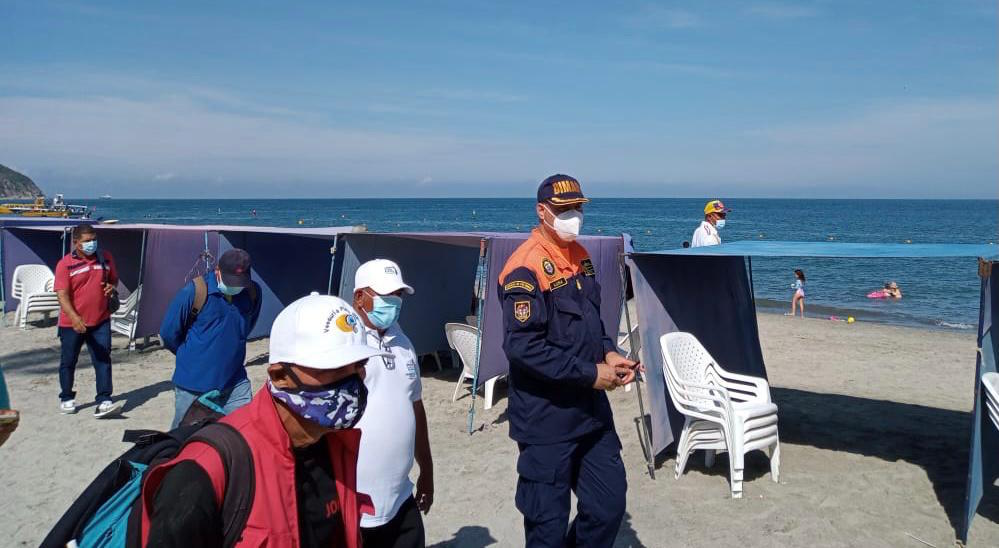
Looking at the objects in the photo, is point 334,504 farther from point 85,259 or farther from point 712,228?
point 712,228

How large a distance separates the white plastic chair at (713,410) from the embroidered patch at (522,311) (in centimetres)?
285

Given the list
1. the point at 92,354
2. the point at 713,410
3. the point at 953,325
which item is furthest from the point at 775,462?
the point at 953,325

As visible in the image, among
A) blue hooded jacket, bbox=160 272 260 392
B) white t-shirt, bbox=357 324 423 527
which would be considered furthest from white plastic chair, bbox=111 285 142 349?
white t-shirt, bbox=357 324 423 527

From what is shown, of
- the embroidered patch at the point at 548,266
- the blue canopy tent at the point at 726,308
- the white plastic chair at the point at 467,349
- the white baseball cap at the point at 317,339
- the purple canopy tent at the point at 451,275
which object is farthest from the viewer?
the white plastic chair at the point at 467,349

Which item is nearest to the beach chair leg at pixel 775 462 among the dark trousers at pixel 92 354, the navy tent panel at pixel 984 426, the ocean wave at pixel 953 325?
the navy tent panel at pixel 984 426

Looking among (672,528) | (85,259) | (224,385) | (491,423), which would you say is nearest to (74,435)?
(85,259)

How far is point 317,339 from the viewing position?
1.73m

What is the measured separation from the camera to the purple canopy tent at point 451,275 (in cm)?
747

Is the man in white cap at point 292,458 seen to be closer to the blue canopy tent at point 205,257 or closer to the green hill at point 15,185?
the blue canopy tent at point 205,257

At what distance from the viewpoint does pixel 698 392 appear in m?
5.78

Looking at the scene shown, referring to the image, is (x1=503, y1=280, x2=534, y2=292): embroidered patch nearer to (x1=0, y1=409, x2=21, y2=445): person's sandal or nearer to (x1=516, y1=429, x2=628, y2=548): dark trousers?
(x1=516, y1=429, x2=628, y2=548): dark trousers

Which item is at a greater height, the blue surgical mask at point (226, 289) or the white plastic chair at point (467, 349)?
the blue surgical mask at point (226, 289)

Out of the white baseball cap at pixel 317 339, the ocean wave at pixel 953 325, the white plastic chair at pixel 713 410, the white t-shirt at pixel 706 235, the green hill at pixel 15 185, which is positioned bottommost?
the ocean wave at pixel 953 325

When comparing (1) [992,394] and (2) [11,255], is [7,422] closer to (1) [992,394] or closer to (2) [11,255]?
(1) [992,394]
